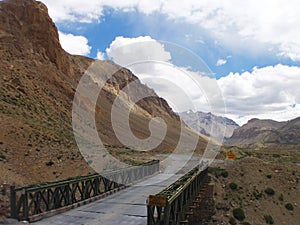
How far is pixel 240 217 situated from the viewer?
20.4 m

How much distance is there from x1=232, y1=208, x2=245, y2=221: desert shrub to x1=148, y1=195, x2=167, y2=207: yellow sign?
1336 centimetres

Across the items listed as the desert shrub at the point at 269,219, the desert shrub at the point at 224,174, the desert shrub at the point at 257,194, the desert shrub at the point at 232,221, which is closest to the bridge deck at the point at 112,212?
the desert shrub at the point at 232,221

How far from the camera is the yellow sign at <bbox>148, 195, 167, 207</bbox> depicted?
29.0ft

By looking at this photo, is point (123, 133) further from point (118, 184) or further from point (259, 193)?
point (118, 184)

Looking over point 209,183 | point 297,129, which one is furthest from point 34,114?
point 297,129

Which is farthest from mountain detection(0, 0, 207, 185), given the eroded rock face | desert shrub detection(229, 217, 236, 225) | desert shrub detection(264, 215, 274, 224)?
desert shrub detection(264, 215, 274, 224)

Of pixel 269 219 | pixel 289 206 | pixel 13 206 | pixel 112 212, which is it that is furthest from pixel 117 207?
pixel 289 206

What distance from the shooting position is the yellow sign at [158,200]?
8.84 metres

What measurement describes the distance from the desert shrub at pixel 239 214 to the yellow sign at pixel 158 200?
43.8ft

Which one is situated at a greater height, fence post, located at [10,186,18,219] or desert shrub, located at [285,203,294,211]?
fence post, located at [10,186,18,219]

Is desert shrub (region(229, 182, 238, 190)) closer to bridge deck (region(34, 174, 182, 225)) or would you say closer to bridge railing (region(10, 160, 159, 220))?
bridge railing (region(10, 160, 159, 220))

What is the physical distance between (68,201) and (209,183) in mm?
12682

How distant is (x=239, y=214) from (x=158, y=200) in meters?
13.6

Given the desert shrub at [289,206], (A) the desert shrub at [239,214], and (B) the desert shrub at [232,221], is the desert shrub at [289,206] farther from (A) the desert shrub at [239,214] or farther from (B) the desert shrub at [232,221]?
(B) the desert shrub at [232,221]
